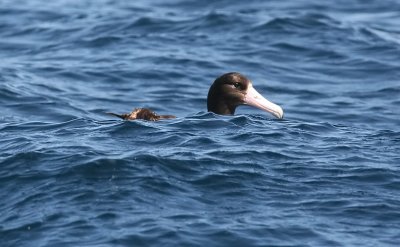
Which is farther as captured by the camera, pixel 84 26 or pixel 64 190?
pixel 84 26

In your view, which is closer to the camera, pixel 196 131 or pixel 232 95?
pixel 196 131

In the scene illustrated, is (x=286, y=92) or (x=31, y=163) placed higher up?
(x=31, y=163)

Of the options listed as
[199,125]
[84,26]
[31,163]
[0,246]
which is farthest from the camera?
[84,26]

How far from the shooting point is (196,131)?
1279cm

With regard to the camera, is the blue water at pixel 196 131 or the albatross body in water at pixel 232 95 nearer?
the blue water at pixel 196 131

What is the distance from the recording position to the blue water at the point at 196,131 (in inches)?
371

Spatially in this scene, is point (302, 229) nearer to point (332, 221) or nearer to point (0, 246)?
point (332, 221)

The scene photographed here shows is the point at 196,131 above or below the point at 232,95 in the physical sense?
above

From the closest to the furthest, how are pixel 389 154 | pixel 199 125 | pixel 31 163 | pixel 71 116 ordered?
pixel 31 163 < pixel 389 154 < pixel 199 125 < pixel 71 116

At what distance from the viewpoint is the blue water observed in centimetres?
942

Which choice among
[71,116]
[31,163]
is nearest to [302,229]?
[31,163]

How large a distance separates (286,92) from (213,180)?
345 inches

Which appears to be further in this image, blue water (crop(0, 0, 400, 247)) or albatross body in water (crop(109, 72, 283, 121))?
albatross body in water (crop(109, 72, 283, 121))

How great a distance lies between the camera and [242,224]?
30.8 feet
